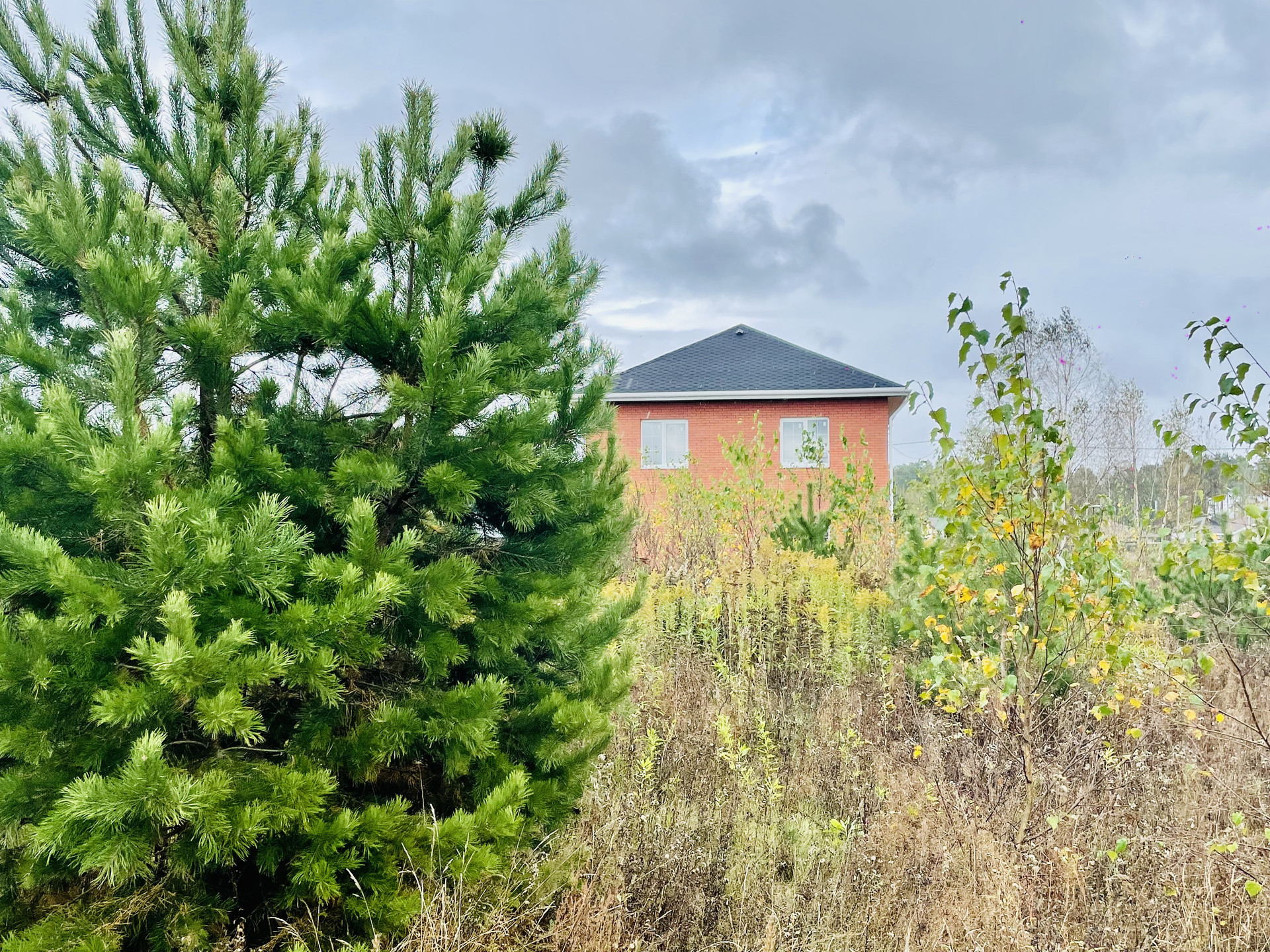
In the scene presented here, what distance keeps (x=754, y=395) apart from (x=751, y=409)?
0.53 meters

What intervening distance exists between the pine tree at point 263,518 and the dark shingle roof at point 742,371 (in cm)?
1297

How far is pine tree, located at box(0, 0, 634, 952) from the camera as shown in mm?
1928

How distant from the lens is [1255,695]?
4.37 meters

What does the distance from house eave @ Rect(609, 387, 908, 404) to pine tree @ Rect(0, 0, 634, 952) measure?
13371 mm

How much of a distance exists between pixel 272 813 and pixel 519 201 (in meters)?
2.26

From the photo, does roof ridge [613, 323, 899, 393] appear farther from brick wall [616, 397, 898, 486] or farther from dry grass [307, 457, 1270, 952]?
dry grass [307, 457, 1270, 952]

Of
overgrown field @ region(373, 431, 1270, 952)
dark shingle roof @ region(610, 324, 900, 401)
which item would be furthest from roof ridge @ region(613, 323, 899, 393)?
overgrown field @ region(373, 431, 1270, 952)

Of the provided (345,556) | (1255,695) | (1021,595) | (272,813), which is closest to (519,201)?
(345,556)

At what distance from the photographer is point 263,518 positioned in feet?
6.47

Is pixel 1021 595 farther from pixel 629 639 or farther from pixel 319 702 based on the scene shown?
pixel 319 702

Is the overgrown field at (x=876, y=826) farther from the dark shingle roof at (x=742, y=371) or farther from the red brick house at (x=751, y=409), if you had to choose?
the dark shingle roof at (x=742, y=371)

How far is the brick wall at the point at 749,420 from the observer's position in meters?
16.5

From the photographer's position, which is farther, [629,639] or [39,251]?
[629,639]

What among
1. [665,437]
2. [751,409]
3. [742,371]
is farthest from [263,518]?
[742,371]
